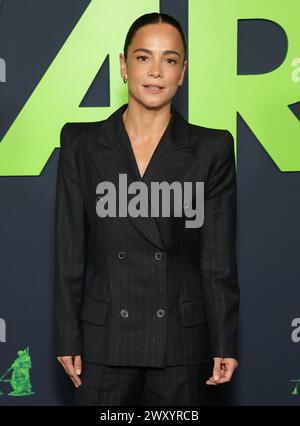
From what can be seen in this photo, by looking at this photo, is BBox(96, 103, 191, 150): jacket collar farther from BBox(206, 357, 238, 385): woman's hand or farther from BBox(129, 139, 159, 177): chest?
BBox(206, 357, 238, 385): woman's hand

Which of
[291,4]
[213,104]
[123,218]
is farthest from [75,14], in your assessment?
[123,218]

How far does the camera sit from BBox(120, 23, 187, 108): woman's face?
1721 mm

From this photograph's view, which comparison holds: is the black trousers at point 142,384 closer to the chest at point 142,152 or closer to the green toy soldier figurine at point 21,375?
the chest at point 142,152

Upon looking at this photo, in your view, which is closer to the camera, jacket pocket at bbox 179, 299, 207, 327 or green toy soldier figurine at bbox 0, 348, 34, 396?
jacket pocket at bbox 179, 299, 207, 327

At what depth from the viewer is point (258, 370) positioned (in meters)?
2.49

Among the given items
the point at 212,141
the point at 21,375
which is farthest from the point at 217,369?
the point at 21,375

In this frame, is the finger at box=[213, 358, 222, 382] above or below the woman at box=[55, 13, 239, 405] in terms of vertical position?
below

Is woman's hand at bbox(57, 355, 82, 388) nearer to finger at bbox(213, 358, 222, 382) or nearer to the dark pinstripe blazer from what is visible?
the dark pinstripe blazer

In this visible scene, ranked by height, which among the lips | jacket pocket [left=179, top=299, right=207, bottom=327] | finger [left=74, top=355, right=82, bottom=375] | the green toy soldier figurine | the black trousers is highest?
the lips

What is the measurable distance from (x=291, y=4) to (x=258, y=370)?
4.65 feet

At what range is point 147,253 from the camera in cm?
169

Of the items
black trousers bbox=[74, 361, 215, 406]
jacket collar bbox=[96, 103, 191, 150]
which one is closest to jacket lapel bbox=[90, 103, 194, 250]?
jacket collar bbox=[96, 103, 191, 150]

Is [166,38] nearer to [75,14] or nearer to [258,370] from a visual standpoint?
[75,14]

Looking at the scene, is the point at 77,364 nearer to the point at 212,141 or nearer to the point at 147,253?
the point at 147,253
